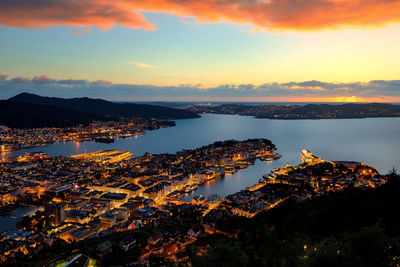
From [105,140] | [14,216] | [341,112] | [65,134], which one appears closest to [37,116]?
[65,134]

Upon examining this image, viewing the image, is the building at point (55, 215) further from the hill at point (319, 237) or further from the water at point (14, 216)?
the hill at point (319, 237)

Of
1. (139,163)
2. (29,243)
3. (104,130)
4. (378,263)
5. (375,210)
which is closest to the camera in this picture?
(378,263)

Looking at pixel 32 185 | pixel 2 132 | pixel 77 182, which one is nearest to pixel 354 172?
pixel 77 182

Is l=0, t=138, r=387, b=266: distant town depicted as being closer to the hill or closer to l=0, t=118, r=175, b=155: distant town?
the hill

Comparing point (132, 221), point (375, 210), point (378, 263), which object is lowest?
point (132, 221)

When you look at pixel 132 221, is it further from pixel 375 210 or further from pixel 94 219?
pixel 375 210

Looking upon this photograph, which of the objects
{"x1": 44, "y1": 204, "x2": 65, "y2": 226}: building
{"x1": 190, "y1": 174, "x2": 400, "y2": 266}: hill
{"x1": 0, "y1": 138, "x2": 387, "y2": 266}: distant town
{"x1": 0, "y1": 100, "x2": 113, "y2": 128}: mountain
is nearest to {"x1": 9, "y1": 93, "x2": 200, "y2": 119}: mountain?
{"x1": 0, "y1": 100, "x2": 113, "y2": 128}: mountain
